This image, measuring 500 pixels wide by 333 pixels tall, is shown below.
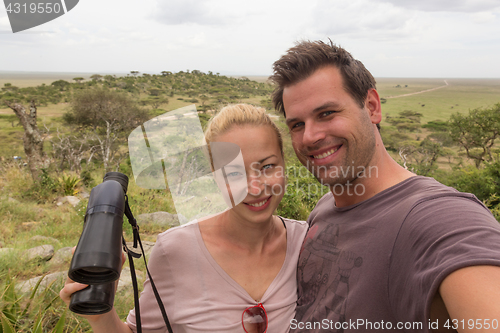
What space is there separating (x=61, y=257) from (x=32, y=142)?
361 inches

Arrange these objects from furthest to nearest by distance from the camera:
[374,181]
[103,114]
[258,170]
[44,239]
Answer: [103,114]
[44,239]
[374,181]
[258,170]

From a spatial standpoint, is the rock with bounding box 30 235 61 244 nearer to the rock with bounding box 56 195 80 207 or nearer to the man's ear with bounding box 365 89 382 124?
the rock with bounding box 56 195 80 207

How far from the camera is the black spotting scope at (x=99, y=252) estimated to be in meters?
0.92

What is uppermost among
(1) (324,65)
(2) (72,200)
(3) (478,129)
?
(1) (324,65)

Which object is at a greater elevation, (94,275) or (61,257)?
(94,275)

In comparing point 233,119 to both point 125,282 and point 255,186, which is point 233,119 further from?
point 125,282

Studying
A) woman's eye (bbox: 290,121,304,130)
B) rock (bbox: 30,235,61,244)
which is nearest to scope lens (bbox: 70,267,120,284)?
woman's eye (bbox: 290,121,304,130)

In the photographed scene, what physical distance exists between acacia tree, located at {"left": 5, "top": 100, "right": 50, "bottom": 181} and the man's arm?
13032 mm

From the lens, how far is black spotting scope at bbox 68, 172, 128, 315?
0.92 m

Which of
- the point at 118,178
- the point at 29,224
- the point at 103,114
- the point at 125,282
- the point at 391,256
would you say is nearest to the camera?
the point at 118,178

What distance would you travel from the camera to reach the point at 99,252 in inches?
36.4

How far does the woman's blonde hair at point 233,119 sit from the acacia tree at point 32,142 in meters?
11.9

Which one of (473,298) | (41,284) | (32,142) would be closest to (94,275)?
(473,298)

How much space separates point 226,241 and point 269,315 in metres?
0.47
